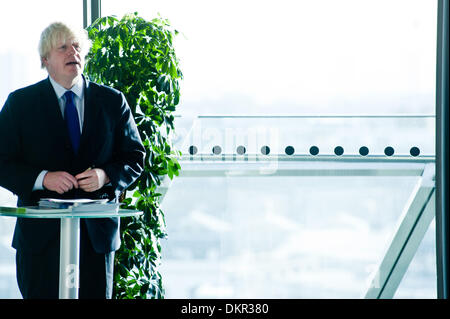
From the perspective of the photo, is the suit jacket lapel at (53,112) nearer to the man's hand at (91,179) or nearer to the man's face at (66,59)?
the man's face at (66,59)

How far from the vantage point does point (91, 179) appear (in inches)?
88.0

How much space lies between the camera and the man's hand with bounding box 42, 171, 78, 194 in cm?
218

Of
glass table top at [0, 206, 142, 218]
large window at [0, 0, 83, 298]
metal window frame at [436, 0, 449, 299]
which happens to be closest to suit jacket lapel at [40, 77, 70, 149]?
glass table top at [0, 206, 142, 218]

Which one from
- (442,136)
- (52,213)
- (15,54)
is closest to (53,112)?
(52,213)

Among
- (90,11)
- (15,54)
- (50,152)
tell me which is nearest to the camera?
(50,152)

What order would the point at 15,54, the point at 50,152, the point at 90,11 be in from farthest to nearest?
1. the point at 90,11
2. the point at 15,54
3. the point at 50,152

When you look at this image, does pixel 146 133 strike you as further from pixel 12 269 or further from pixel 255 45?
pixel 12 269

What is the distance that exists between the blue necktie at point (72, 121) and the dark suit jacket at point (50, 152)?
37 mm

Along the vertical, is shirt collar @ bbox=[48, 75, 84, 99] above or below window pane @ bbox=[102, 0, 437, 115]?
below

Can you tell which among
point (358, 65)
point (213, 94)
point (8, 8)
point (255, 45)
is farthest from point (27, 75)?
point (358, 65)

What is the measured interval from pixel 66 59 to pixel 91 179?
517mm

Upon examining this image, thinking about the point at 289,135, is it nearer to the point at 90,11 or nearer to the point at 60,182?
the point at 90,11

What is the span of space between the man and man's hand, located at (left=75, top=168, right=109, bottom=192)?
23 millimetres

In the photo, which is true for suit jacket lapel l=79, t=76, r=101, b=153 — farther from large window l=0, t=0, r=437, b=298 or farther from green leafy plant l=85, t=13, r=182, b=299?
large window l=0, t=0, r=437, b=298
